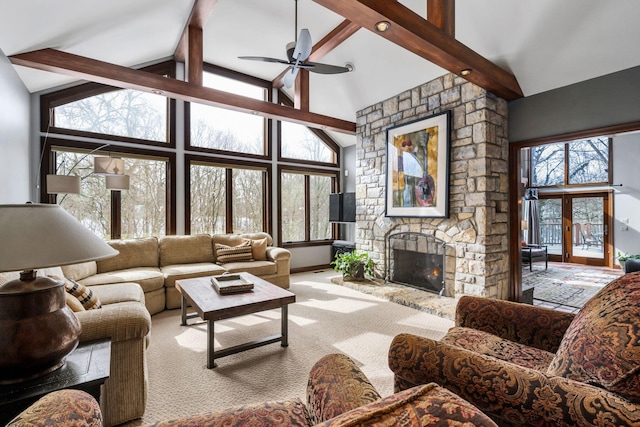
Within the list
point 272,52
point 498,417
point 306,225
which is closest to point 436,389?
point 498,417

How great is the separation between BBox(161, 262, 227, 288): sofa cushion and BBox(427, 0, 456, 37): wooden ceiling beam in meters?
3.69

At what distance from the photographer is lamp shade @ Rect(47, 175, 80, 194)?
120 inches

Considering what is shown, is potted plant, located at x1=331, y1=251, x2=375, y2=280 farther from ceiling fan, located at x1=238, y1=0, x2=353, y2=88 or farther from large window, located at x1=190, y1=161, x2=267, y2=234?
ceiling fan, located at x1=238, y1=0, x2=353, y2=88

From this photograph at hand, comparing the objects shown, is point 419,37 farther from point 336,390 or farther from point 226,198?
point 226,198

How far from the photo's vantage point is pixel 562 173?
7.66 meters

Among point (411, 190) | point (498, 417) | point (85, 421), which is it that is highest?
point (411, 190)

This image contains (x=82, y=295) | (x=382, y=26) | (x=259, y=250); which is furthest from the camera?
(x=259, y=250)

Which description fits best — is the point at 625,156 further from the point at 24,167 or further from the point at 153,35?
the point at 24,167

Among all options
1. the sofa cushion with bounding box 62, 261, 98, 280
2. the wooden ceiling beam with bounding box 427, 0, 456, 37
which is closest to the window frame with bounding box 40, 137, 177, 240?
the sofa cushion with bounding box 62, 261, 98, 280

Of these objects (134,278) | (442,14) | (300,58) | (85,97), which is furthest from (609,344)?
(85,97)

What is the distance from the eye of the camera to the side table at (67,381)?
43.3 inches

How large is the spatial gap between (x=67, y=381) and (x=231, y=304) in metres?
1.23

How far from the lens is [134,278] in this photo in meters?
3.41

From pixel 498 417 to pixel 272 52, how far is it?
5.17 m
